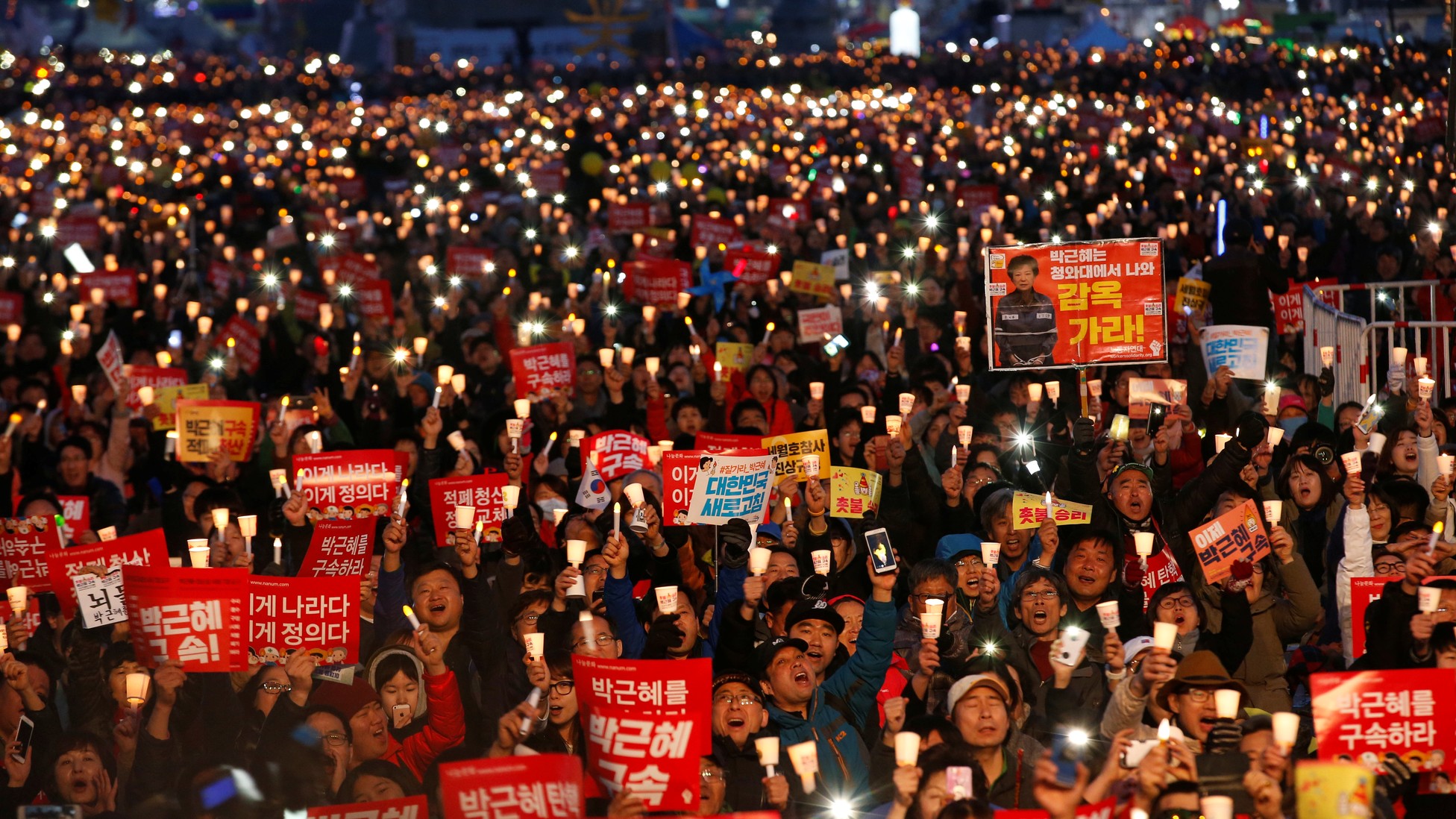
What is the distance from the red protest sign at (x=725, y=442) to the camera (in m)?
8.32

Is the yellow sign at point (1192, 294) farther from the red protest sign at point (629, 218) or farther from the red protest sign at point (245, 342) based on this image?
the red protest sign at point (629, 218)

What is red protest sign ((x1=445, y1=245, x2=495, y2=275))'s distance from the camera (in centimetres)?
1524

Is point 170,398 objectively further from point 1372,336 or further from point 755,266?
point 1372,336

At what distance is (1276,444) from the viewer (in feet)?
26.7

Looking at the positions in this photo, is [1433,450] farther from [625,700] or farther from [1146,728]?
[625,700]

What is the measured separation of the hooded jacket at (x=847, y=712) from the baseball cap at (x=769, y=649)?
0.57 feet

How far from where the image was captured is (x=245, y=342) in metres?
12.7

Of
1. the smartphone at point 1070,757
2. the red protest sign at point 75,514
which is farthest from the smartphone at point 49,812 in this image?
the red protest sign at point 75,514

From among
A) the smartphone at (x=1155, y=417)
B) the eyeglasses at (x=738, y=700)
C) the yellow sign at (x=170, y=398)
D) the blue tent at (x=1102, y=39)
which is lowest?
the eyeglasses at (x=738, y=700)

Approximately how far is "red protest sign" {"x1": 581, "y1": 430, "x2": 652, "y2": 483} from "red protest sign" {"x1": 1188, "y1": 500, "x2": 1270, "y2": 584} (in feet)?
10.5

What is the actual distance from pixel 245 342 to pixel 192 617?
6.99 metres

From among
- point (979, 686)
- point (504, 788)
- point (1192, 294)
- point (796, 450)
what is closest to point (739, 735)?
point (979, 686)

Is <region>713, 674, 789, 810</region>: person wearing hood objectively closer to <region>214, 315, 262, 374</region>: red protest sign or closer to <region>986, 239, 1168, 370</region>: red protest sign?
<region>986, 239, 1168, 370</region>: red protest sign

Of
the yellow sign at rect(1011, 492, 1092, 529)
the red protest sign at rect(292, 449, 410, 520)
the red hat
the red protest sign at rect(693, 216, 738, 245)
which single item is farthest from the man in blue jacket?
the red protest sign at rect(693, 216, 738, 245)
